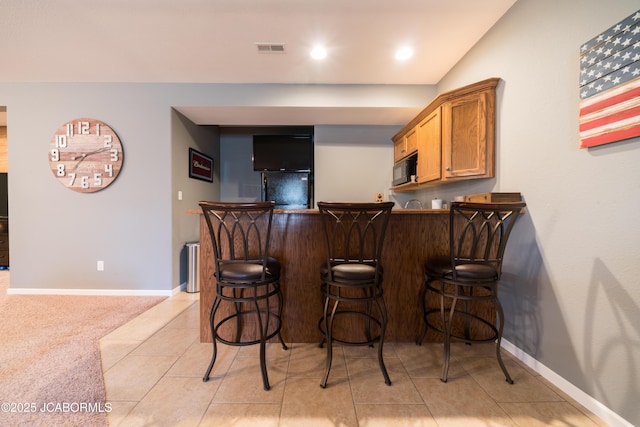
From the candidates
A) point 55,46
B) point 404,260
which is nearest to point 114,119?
point 55,46

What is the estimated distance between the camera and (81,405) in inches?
51.7

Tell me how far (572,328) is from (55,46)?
184 inches

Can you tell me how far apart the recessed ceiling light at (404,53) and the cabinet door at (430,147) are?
618 mm

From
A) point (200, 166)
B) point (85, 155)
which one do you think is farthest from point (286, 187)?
point (85, 155)

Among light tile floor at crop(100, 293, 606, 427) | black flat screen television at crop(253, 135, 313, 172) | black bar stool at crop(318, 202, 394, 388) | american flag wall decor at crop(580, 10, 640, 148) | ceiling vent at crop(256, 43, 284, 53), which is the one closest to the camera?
american flag wall decor at crop(580, 10, 640, 148)

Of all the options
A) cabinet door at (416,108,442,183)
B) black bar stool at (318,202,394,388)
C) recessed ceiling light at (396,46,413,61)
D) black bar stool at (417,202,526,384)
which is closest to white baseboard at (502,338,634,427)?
black bar stool at (417,202,526,384)

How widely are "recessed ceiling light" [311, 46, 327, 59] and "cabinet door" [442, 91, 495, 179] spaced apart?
128 centimetres

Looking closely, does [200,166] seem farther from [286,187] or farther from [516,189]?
[516,189]

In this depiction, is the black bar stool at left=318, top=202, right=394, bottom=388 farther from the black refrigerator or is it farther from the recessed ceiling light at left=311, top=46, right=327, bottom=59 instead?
→ the black refrigerator

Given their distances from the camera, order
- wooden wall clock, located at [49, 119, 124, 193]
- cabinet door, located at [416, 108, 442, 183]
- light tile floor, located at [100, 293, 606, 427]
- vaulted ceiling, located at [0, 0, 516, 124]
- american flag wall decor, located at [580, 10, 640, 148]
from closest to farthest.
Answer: american flag wall decor, located at [580, 10, 640, 148] < light tile floor, located at [100, 293, 606, 427] < vaulted ceiling, located at [0, 0, 516, 124] < cabinet door, located at [416, 108, 442, 183] < wooden wall clock, located at [49, 119, 124, 193]

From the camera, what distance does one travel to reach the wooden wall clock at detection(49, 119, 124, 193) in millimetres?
2951

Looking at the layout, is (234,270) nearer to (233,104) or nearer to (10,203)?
(233,104)

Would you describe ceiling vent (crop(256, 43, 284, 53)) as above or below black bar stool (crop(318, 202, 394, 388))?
above

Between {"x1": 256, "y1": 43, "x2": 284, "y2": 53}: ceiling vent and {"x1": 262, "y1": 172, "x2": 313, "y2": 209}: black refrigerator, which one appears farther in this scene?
{"x1": 262, "y1": 172, "x2": 313, "y2": 209}: black refrigerator
